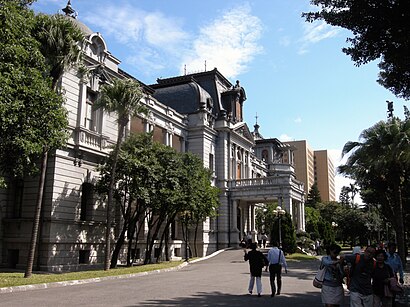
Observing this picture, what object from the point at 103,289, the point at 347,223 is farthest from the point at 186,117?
the point at 347,223

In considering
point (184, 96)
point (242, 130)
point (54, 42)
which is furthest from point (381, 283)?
point (242, 130)

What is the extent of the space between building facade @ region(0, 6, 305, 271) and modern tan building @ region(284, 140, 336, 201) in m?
118

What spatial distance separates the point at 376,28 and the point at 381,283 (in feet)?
24.9

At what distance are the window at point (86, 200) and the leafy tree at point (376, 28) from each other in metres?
19.0

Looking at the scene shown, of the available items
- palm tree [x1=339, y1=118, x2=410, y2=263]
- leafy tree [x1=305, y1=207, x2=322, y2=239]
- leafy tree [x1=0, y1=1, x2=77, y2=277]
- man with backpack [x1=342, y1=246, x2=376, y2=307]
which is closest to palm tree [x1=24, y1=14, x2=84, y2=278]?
leafy tree [x1=0, y1=1, x2=77, y2=277]

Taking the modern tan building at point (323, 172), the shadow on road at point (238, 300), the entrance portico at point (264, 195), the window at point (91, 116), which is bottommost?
the shadow on road at point (238, 300)

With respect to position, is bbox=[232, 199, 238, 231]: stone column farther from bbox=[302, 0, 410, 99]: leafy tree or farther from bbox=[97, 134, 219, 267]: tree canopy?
bbox=[302, 0, 410, 99]: leafy tree

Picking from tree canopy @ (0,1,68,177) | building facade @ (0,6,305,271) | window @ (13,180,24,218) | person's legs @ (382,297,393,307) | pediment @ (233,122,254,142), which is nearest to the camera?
person's legs @ (382,297,393,307)

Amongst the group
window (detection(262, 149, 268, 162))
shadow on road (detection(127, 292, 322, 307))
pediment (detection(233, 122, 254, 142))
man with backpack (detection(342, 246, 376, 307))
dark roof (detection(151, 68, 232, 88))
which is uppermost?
dark roof (detection(151, 68, 232, 88))

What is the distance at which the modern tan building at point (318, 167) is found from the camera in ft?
544

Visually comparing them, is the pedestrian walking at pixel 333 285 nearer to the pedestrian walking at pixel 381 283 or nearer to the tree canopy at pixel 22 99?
the pedestrian walking at pixel 381 283

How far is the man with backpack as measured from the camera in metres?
8.23

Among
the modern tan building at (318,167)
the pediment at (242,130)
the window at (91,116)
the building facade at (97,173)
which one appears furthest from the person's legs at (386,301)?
the modern tan building at (318,167)

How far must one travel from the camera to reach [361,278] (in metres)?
8.34
